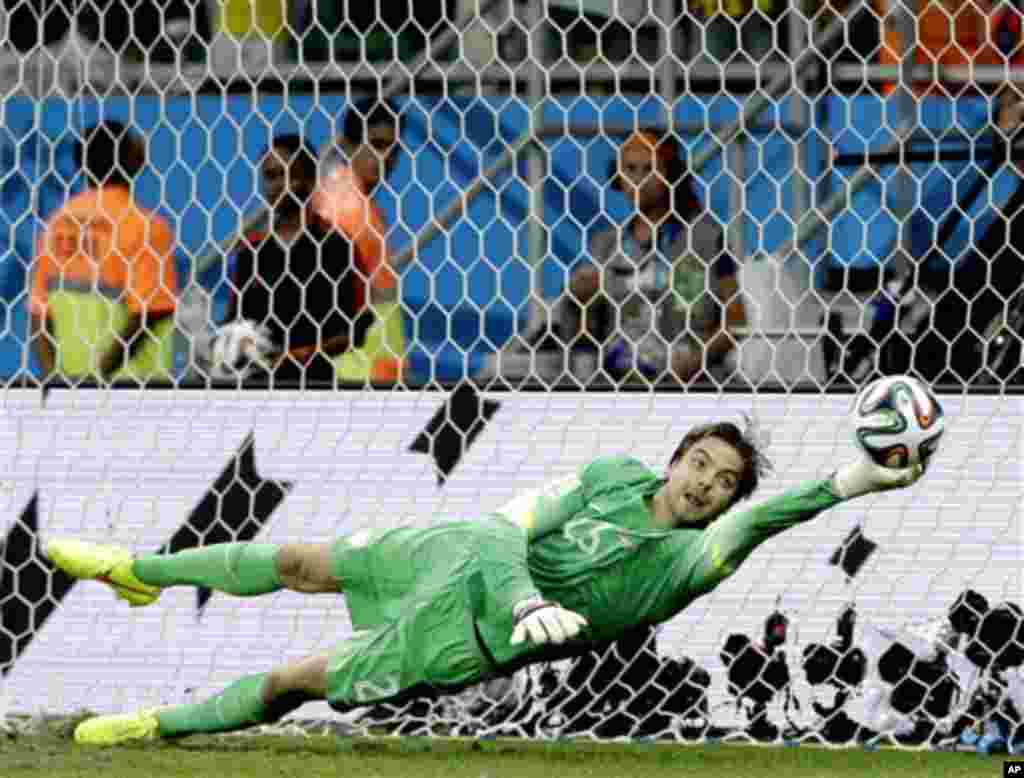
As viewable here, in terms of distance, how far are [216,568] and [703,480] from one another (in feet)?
4.18

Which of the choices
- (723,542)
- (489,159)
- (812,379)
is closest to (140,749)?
(723,542)

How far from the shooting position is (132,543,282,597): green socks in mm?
6574

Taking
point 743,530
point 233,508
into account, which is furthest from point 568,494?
point 233,508

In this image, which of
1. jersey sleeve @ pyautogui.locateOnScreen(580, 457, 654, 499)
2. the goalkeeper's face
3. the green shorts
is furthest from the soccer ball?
the green shorts

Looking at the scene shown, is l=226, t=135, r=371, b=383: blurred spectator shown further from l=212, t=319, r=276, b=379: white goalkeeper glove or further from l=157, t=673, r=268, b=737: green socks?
l=157, t=673, r=268, b=737: green socks

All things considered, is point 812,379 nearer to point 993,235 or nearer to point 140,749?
point 993,235

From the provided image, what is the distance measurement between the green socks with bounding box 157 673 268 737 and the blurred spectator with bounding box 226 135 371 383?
3.90 ft

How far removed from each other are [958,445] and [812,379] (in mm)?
440

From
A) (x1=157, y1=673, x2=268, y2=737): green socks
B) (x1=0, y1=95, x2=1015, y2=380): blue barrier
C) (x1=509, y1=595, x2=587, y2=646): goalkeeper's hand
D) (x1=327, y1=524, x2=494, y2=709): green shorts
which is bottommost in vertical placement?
(x1=157, y1=673, x2=268, y2=737): green socks

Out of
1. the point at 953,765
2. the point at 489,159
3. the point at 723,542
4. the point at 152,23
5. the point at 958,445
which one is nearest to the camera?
the point at 723,542

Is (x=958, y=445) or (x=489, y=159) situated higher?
(x=489, y=159)

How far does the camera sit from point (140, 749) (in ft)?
21.7

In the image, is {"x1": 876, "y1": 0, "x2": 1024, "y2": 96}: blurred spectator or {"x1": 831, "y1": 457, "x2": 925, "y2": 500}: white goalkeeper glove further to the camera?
{"x1": 876, "y1": 0, "x2": 1024, "y2": 96}: blurred spectator

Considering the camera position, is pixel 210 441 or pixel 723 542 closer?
pixel 723 542
